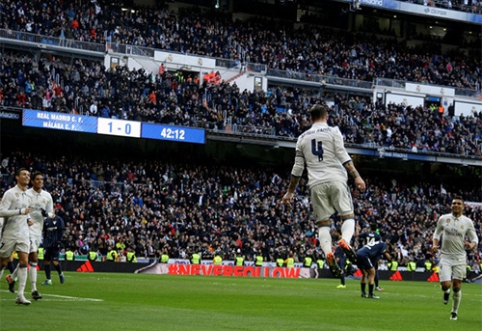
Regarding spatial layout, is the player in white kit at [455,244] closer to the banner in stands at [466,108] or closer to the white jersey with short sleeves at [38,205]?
the white jersey with short sleeves at [38,205]

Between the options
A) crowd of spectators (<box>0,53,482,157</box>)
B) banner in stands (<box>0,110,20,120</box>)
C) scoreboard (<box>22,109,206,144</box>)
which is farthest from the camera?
crowd of spectators (<box>0,53,482,157</box>)

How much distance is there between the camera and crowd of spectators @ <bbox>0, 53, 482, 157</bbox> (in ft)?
165

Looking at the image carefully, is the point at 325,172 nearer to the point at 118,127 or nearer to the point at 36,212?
the point at 36,212

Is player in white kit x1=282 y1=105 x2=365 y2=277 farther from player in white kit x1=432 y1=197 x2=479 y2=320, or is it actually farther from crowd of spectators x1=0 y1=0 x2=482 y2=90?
crowd of spectators x1=0 y1=0 x2=482 y2=90

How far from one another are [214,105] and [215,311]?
38.4m

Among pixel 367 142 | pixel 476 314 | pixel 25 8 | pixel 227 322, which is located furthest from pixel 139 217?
pixel 227 322

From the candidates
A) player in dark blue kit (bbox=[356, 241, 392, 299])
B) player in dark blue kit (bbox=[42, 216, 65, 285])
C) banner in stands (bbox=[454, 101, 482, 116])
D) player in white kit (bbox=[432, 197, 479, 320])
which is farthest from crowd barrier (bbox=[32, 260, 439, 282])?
player in white kit (bbox=[432, 197, 479, 320])

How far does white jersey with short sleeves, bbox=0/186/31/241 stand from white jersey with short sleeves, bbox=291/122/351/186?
6.59 metres

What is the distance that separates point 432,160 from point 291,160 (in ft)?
32.8

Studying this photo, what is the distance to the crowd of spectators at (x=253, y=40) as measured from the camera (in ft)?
183

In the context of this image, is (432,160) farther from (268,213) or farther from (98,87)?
(98,87)

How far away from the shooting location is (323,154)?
43.2 ft

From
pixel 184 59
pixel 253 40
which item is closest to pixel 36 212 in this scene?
pixel 184 59

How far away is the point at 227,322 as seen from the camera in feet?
52.7
